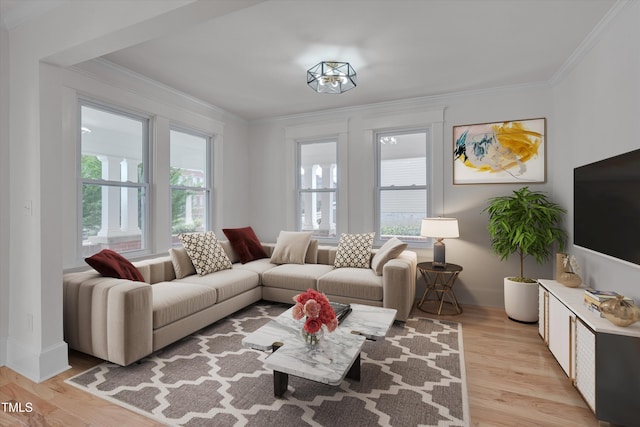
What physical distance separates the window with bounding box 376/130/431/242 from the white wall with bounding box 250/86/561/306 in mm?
177

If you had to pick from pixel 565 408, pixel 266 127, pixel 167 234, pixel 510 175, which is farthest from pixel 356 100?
pixel 565 408

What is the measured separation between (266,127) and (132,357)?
3802 millimetres

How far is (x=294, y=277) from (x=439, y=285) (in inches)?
73.6

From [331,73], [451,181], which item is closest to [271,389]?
[331,73]

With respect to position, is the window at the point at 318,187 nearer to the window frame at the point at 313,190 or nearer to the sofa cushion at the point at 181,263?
the window frame at the point at 313,190

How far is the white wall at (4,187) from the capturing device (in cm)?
239

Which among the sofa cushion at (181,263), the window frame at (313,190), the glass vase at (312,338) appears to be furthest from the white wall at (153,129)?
the glass vase at (312,338)

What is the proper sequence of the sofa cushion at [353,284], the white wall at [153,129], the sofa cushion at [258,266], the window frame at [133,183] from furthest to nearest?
the sofa cushion at [258,266] → the sofa cushion at [353,284] → the window frame at [133,183] → the white wall at [153,129]

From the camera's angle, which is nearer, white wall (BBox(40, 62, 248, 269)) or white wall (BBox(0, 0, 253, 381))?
white wall (BBox(0, 0, 253, 381))

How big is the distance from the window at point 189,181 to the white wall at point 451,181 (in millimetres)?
1109

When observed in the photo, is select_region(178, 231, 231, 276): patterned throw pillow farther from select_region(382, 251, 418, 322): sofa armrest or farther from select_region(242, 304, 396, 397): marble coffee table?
select_region(382, 251, 418, 322): sofa armrest

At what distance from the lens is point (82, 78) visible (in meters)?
2.95

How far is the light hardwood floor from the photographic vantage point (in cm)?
185

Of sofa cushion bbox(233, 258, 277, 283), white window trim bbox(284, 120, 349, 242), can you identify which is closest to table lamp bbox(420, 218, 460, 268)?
white window trim bbox(284, 120, 349, 242)
